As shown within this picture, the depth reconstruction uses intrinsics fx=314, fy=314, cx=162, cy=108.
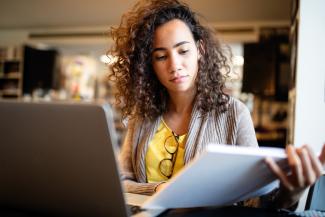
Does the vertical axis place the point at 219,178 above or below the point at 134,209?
above

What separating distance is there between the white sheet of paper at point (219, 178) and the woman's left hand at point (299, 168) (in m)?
0.01

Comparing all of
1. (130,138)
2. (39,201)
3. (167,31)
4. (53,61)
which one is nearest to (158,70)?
(167,31)

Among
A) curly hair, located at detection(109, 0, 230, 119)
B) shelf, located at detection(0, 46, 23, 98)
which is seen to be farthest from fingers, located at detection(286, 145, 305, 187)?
shelf, located at detection(0, 46, 23, 98)

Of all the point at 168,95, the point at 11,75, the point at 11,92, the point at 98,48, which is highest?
the point at 98,48

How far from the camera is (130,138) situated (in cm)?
111

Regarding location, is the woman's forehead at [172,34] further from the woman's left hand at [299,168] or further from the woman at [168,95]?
the woman's left hand at [299,168]

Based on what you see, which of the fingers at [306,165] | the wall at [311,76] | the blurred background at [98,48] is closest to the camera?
the fingers at [306,165]

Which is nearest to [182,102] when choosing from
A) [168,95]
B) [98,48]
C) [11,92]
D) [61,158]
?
[168,95]

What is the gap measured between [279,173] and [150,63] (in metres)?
0.67

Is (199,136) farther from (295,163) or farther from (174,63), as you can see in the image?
(295,163)

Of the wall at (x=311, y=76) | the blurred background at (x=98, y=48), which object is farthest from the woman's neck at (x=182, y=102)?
the blurred background at (x=98, y=48)

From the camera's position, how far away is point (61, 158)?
478 mm

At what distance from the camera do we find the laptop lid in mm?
436

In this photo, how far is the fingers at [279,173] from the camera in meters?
0.52
